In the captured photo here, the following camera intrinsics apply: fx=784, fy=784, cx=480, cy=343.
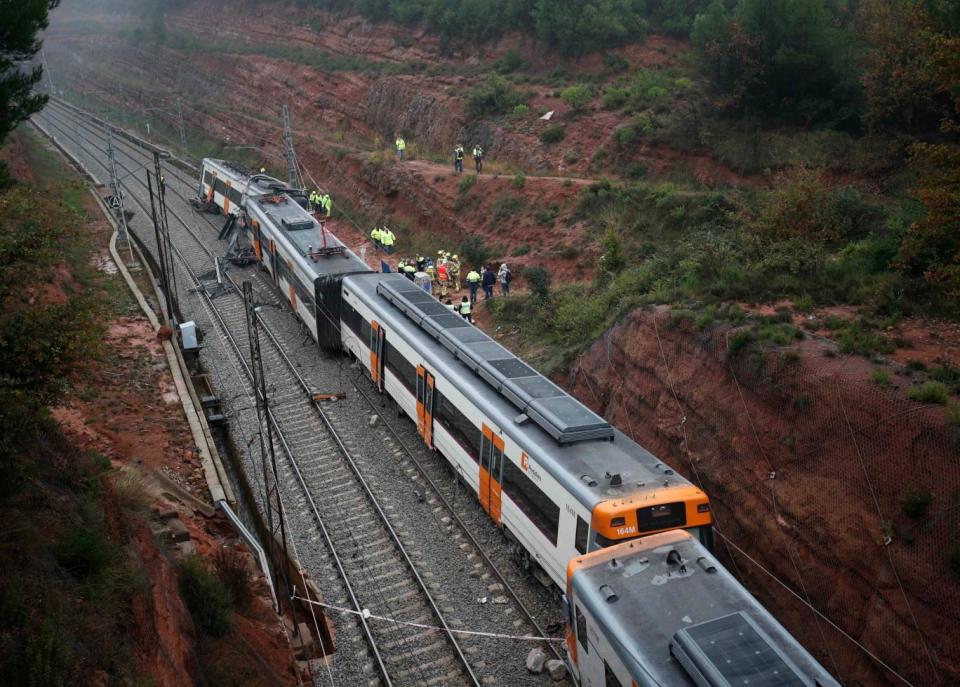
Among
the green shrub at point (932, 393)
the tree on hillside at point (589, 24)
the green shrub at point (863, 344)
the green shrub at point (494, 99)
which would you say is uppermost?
the tree on hillside at point (589, 24)

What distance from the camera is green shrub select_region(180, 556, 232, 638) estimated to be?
12117 millimetres

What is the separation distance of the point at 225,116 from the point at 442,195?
33384 millimetres

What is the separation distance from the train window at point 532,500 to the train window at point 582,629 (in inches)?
84.3

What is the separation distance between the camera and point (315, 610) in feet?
48.6

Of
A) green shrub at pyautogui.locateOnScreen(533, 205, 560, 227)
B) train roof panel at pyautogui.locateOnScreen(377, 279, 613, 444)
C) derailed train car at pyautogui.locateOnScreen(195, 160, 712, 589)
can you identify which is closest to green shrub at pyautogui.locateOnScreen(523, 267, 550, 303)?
green shrub at pyautogui.locateOnScreen(533, 205, 560, 227)

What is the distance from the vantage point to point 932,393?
484 inches

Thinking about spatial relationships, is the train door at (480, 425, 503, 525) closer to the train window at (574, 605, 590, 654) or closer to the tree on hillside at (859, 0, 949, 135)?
the train window at (574, 605, 590, 654)

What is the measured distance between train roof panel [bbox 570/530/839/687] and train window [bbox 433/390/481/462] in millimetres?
5050

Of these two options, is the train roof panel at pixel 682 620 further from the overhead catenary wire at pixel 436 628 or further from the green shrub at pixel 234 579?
the green shrub at pixel 234 579

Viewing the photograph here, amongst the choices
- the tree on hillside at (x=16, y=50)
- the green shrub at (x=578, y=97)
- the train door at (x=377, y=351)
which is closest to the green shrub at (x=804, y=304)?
the train door at (x=377, y=351)

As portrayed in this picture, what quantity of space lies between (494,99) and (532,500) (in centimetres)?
3395

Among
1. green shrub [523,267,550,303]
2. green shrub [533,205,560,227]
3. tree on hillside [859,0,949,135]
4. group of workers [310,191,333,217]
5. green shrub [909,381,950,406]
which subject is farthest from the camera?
group of workers [310,191,333,217]

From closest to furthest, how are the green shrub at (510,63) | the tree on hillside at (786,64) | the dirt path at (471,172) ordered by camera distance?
the tree on hillside at (786,64), the dirt path at (471,172), the green shrub at (510,63)

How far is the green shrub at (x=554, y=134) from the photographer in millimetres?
38469
